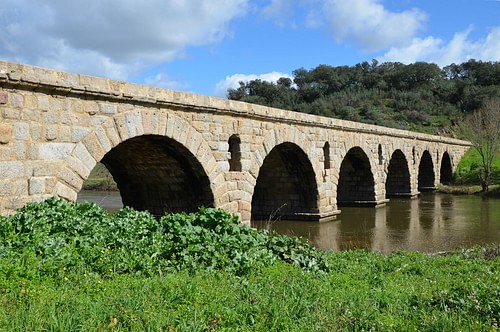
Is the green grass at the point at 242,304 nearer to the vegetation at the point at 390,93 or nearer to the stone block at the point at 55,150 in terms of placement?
the stone block at the point at 55,150

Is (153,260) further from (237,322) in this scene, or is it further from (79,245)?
(237,322)

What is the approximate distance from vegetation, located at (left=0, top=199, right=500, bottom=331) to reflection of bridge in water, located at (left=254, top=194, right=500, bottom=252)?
5476 mm

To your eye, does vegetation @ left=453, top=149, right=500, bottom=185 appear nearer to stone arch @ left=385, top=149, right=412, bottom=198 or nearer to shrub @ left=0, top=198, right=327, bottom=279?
stone arch @ left=385, top=149, right=412, bottom=198

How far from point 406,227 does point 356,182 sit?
6880mm

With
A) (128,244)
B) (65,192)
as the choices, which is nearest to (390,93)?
(65,192)

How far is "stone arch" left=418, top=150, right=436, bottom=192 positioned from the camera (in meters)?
33.1

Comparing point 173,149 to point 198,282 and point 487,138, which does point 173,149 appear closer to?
point 198,282

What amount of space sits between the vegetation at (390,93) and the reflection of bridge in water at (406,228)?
2938 cm

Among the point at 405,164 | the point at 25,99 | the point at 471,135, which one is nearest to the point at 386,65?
the point at 471,135

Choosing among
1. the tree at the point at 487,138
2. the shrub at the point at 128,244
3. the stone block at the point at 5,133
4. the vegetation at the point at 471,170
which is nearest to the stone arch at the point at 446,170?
the vegetation at the point at 471,170

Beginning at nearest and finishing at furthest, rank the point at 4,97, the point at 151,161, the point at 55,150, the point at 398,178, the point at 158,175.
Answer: the point at 4,97 < the point at 55,150 < the point at 151,161 < the point at 158,175 < the point at 398,178

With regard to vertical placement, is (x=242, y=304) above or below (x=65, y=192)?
below

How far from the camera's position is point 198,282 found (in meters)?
5.48

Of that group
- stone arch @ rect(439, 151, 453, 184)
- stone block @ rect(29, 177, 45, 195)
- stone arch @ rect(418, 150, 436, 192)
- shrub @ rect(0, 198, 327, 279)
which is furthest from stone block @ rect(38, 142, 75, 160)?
stone arch @ rect(439, 151, 453, 184)
